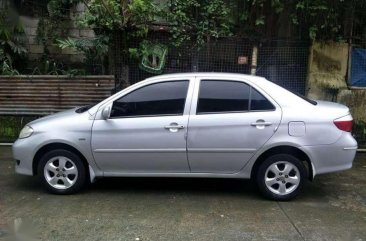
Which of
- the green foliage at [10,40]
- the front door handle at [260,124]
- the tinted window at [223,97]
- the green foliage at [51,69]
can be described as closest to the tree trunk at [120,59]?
the green foliage at [51,69]

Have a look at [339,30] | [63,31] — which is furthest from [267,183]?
[63,31]

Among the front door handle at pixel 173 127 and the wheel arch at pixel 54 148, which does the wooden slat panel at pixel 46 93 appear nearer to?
the wheel arch at pixel 54 148

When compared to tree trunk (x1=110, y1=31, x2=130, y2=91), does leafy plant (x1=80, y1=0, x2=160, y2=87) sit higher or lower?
higher

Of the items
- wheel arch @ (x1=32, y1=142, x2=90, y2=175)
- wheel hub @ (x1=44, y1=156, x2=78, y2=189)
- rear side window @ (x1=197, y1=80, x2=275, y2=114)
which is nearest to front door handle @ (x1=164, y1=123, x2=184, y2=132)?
rear side window @ (x1=197, y1=80, x2=275, y2=114)

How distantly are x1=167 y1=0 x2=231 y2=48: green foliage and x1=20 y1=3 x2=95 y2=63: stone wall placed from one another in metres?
3.03

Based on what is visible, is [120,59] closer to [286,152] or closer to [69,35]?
[69,35]

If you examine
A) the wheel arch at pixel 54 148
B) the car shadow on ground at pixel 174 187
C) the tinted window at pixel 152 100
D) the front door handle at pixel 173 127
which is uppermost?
the tinted window at pixel 152 100

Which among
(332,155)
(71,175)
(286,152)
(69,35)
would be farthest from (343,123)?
(69,35)

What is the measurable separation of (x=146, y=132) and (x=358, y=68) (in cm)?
573

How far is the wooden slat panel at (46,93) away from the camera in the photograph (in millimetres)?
10039

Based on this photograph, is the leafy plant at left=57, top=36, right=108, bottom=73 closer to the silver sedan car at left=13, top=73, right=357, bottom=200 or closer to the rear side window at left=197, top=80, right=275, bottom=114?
the silver sedan car at left=13, top=73, right=357, bottom=200

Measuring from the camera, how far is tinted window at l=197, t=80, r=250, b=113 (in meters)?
6.42

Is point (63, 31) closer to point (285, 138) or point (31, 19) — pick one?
point (31, 19)

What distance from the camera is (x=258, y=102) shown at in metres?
6.40
